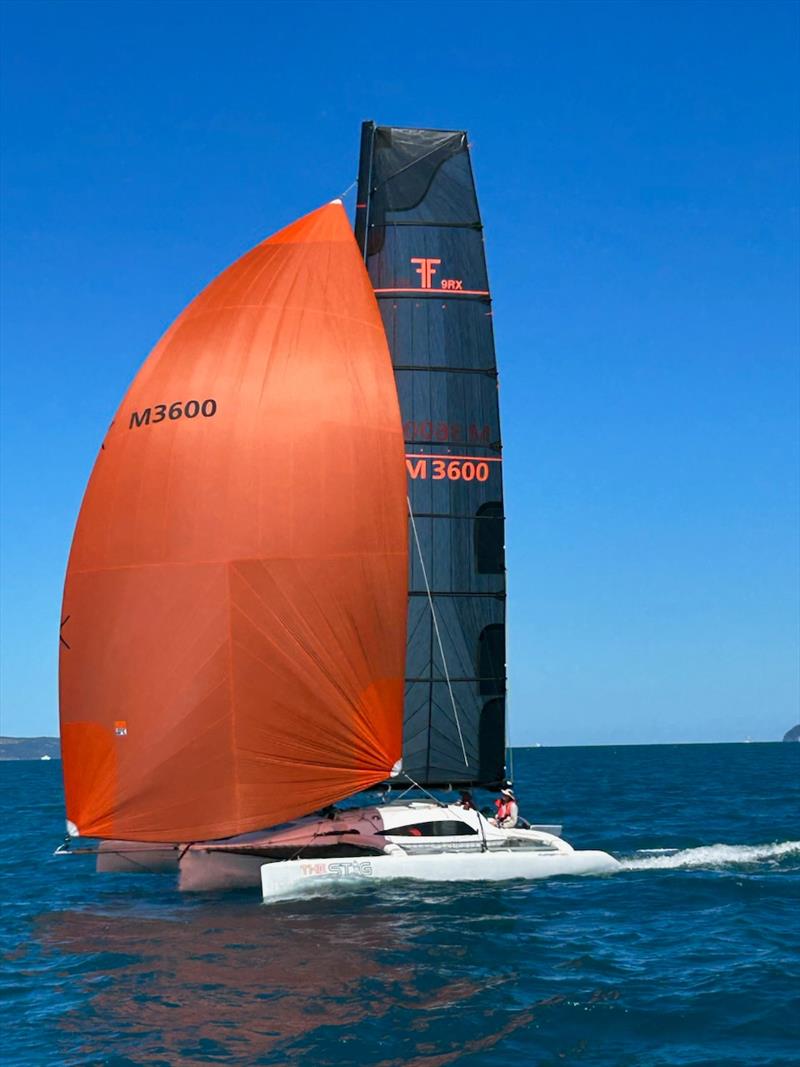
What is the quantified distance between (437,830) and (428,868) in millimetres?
1391

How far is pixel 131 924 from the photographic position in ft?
62.7

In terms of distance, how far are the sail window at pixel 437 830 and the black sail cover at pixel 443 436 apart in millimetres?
2011

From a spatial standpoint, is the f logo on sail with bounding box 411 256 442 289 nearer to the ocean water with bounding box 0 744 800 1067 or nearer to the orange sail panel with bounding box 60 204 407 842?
the orange sail panel with bounding box 60 204 407 842

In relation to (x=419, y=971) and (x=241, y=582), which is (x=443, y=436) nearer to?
(x=241, y=582)

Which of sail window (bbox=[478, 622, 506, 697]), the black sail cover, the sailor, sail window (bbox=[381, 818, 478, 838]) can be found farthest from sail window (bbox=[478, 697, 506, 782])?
sail window (bbox=[381, 818, 478, 838])

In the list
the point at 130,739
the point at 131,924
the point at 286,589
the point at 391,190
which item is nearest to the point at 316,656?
the point at 286,589

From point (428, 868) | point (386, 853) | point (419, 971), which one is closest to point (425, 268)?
point (386, 853)

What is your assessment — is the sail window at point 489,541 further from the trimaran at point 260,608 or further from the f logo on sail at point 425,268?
the f logo on sail at point 425,268

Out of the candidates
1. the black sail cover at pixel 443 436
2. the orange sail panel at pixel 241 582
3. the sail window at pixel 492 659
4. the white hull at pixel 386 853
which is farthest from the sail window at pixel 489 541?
the white hull at pixel 386 853

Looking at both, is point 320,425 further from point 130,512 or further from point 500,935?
point 500,935

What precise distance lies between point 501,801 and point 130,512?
28.5 ft

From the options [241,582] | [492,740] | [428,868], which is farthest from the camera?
[492,740]

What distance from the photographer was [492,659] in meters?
24.6

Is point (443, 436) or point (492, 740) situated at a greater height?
point (443, 436)
